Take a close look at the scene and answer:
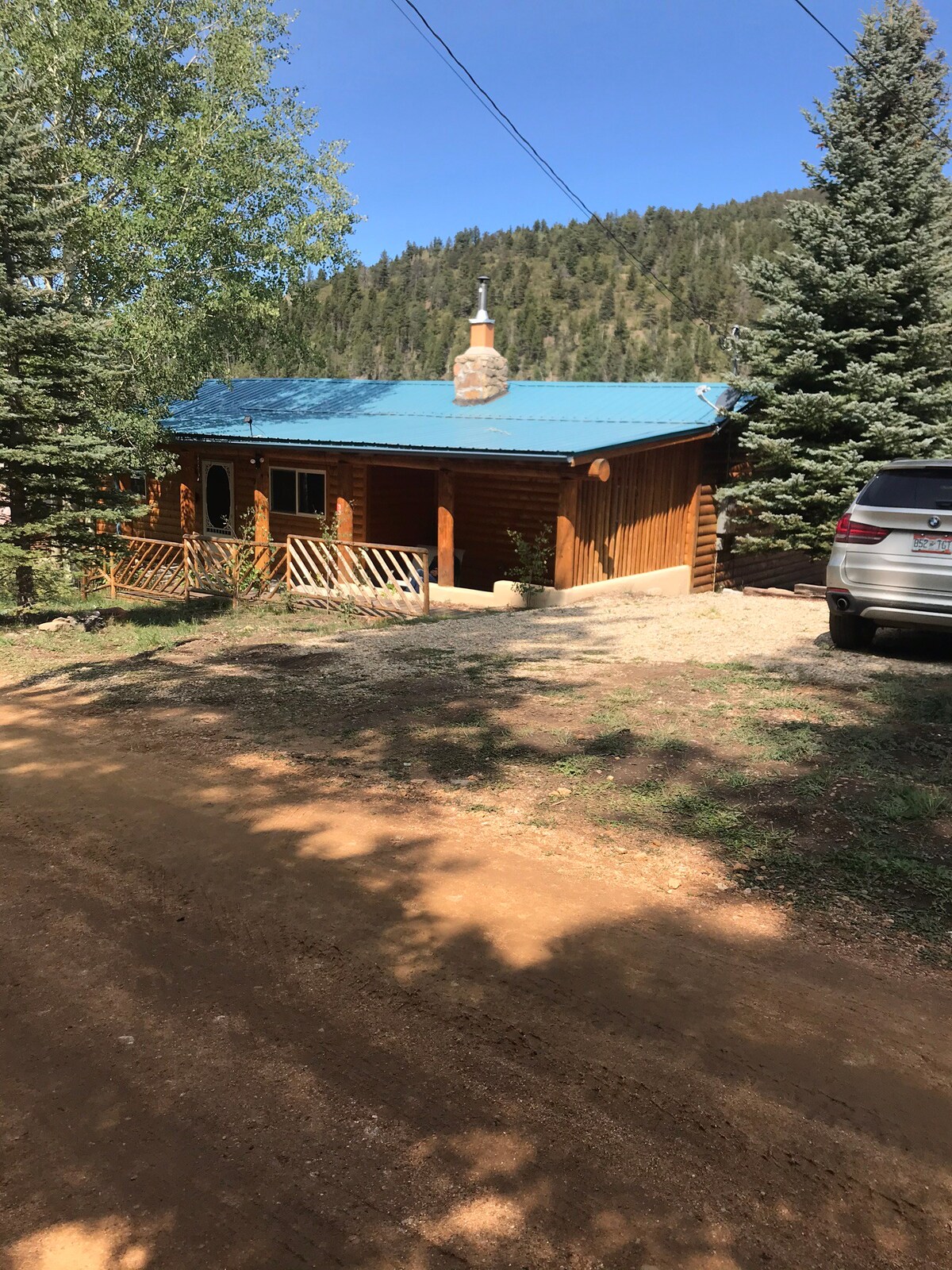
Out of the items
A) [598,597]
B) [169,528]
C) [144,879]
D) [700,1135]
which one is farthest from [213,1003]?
[169,528]

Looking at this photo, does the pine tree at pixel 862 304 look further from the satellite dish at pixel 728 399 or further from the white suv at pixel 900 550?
the white suv at pixel 900 550

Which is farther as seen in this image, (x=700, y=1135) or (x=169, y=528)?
(x=169, y=528)

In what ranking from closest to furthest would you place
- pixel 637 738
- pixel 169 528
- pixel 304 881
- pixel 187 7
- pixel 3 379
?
1. pixel 304 881
2. pixel 637 738
3. pixel 3 379
4. pixel 187 7
5. pixel 169 528

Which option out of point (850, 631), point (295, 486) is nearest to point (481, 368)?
point (295, 486)

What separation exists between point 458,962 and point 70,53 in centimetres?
2019

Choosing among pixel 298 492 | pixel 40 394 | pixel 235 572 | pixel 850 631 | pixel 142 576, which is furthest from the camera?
pixel 298 492

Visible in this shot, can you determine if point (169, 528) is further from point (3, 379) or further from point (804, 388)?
point (804, 388)

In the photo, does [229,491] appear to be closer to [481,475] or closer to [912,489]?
[481,475]

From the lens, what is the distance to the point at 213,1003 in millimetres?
3445

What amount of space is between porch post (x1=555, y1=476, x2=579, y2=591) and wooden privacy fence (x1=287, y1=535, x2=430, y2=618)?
84.2 inches

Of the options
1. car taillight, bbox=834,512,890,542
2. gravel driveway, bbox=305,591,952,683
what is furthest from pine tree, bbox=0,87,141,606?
car taillight, bbox=834,512,890,542

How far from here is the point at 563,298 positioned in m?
123

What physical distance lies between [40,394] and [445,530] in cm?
674

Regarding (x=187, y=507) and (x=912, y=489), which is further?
(x=187, y=507)
